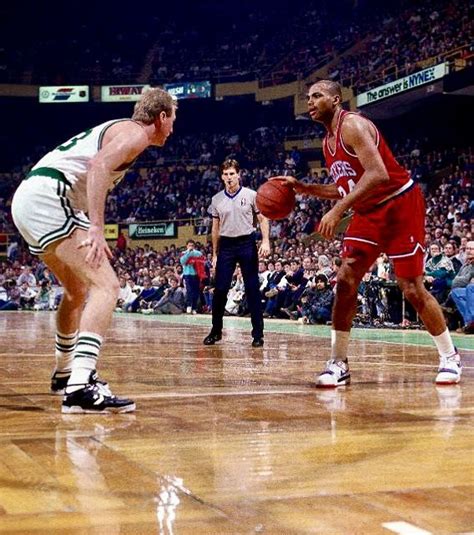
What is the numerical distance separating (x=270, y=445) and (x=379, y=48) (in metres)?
26.7

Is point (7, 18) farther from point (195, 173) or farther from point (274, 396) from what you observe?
point (274, 396)

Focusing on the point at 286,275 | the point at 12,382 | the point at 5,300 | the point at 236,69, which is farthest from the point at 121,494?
the point at 236,69

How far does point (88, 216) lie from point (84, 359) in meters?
0.66

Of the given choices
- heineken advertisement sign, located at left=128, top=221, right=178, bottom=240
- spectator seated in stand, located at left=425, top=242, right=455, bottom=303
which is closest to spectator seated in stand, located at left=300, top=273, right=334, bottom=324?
spectator seated in stand, located at left=425, top=242, right=455, bottom=303

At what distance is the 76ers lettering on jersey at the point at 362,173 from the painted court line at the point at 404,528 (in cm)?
298

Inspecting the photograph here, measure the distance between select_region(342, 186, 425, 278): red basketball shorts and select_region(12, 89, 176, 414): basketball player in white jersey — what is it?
1398mm

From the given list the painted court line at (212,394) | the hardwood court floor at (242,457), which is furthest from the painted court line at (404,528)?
the painted court line at (212,394)

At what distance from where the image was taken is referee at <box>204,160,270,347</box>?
7.83 metres

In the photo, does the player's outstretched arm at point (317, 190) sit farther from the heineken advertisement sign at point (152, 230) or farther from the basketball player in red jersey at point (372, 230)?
the heineken advertisement sign at point (152, 230)

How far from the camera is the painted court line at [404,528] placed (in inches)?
66.4

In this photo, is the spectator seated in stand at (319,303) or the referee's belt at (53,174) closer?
the referee's belt at (53,174)

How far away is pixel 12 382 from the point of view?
4652 mm

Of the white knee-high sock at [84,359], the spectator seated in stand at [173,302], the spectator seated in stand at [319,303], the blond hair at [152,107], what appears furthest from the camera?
the spectator seated in stand at [173,302]

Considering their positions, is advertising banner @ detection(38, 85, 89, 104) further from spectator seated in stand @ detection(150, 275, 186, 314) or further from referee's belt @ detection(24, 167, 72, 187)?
referee's belt @ detection(24, 167, 72, 187)
